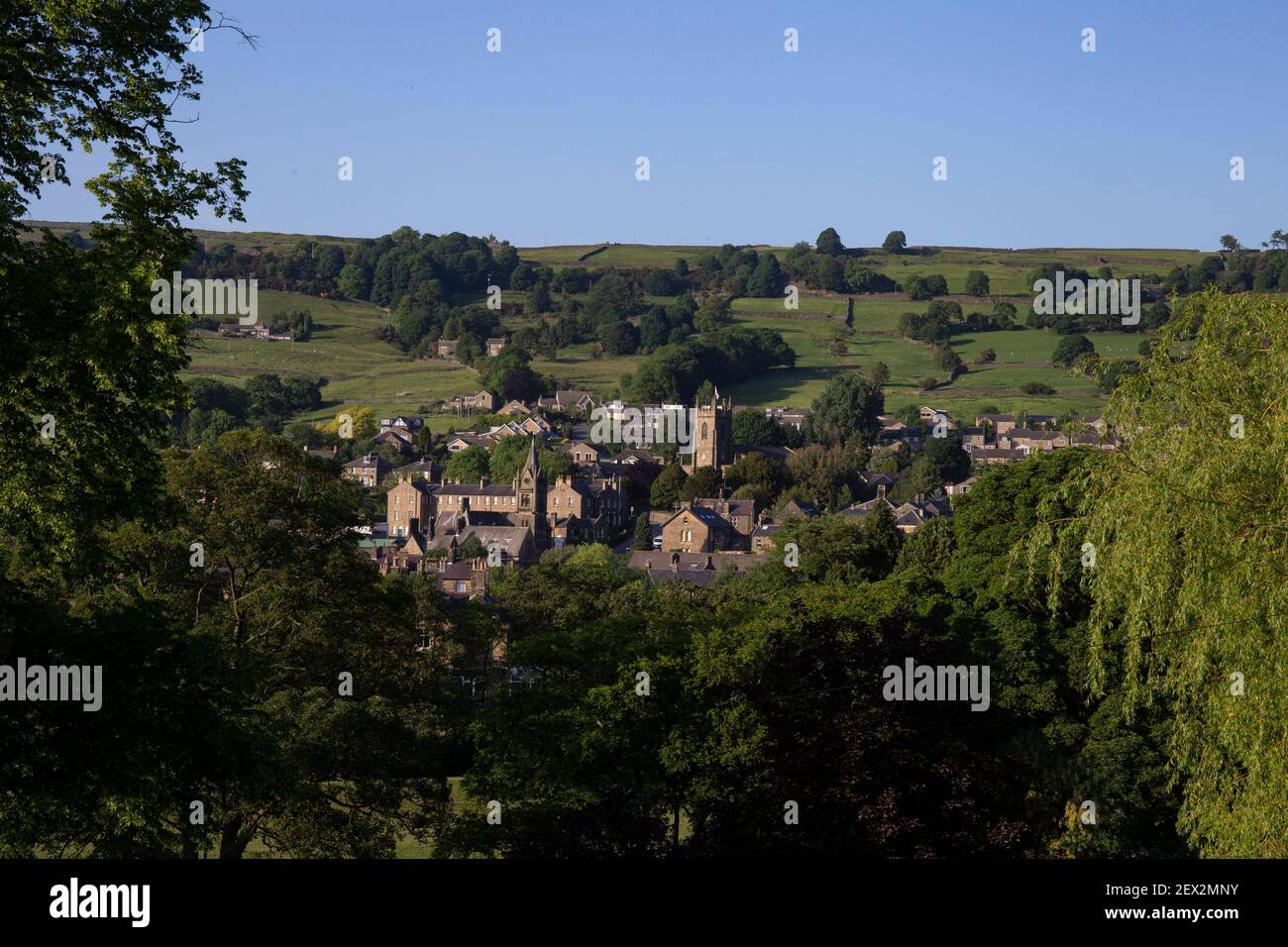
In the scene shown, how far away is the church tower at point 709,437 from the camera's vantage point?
180375mm

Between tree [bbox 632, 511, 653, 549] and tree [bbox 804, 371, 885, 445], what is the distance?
1655 inches

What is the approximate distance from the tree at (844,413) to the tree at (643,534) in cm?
4203

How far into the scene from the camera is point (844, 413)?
189m

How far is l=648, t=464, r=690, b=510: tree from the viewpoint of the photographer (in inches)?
6427

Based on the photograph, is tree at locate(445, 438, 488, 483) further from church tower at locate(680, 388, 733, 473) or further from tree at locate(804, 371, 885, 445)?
tree at locate(804, 371, 885, 445)

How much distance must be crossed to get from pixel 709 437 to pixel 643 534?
34.7 m
